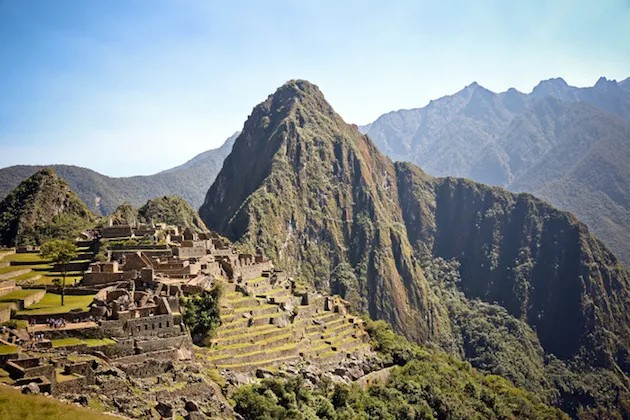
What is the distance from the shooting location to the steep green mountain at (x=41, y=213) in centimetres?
10400

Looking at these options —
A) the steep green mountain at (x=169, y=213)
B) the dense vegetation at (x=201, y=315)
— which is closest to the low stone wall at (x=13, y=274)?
the dense vegetation at (x=201, y=315)

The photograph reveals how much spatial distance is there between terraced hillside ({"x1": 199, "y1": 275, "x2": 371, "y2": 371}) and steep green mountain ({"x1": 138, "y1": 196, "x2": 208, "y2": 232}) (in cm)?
6052

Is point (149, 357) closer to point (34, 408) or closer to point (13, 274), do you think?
point (34, 408)

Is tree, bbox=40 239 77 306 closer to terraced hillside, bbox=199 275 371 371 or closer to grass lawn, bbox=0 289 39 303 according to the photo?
grass lawn, bbox=0 289 39 303

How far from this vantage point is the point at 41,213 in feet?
382

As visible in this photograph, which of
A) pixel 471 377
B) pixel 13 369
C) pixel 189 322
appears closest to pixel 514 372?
pixel 471 377

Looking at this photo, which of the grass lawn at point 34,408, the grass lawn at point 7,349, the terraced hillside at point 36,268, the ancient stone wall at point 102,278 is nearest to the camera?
the grass lawn at point 34,408

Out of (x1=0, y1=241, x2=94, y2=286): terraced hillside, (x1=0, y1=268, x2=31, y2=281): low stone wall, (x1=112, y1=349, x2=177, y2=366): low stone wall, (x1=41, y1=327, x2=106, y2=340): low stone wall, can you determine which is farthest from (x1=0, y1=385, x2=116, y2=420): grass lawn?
(x1=0, y1=268, x2=31, y2=281): low stone wall

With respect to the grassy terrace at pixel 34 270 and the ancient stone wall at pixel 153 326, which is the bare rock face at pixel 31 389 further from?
the grassy terrace at pixel 34 270

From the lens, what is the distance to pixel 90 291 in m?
44.0

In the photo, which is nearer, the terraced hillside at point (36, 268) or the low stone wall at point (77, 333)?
the low stone wall at point (77, 333)

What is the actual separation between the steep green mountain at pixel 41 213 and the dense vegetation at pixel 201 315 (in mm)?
63301

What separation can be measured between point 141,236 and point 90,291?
24.9 metres

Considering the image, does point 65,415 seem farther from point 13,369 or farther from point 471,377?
point 471,377
